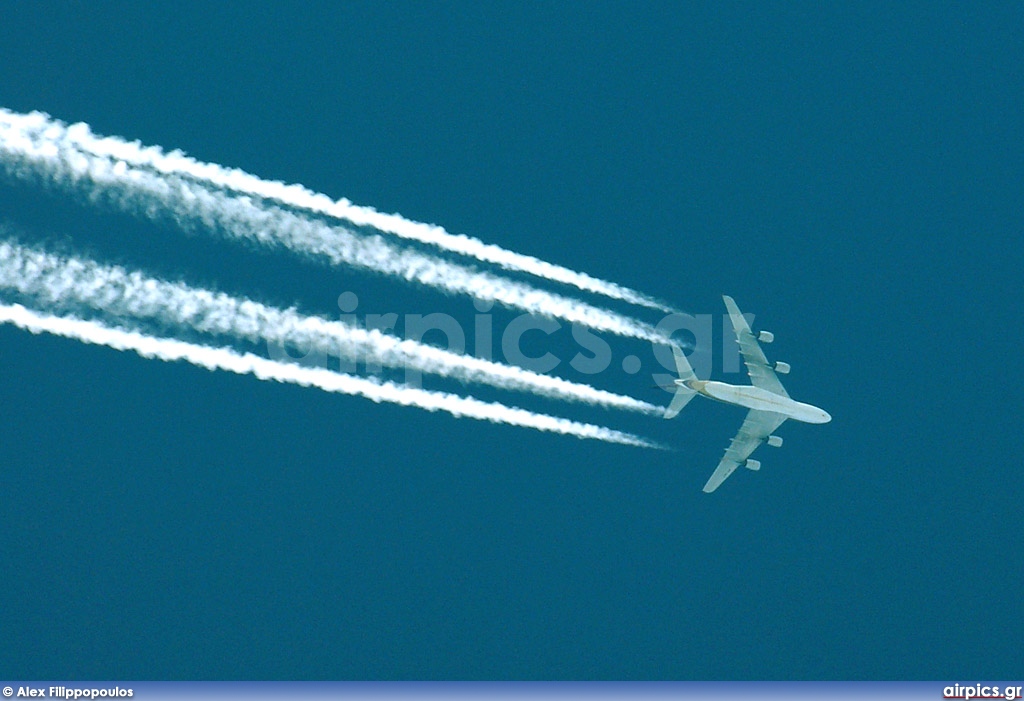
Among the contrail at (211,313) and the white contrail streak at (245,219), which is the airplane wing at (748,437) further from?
the contrail at (211,313)

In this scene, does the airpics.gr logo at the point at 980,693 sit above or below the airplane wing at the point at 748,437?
below

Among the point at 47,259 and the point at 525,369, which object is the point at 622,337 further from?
the point at 47,259

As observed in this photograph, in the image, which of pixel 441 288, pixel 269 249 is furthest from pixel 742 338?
pixel 269 249

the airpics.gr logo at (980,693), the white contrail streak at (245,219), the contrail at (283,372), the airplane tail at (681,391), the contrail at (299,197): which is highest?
the contrail at (299,197)

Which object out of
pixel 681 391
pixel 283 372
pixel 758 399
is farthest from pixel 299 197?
pixel 758 399

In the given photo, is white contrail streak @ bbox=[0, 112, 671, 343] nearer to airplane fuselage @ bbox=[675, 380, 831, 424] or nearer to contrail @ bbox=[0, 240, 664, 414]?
contrail @ bbox=[0, 240, 664, 414]
